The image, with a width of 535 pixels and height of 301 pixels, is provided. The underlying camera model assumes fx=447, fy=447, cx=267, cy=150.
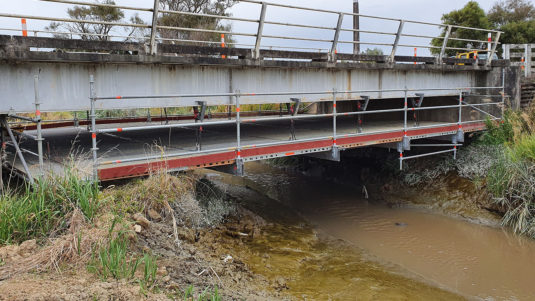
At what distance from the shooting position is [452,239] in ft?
32.9

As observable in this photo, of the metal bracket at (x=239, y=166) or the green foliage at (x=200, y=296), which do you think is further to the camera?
the metal bracket at (x=239, y=166)

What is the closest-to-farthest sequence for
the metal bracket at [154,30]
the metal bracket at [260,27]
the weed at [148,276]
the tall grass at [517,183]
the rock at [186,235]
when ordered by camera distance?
the weed at [148,276] → the rock at [186,235] → the metal bracket at [154,30] → the metal bracket at [260,27] → the tall grass at [517,183]

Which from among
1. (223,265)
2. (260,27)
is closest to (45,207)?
(223,265)

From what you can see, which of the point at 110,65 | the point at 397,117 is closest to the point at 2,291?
the point at 110,65

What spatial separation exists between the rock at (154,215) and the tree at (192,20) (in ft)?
79.8

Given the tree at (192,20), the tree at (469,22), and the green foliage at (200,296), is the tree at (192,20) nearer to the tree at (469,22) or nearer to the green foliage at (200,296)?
the tree at (469,22)

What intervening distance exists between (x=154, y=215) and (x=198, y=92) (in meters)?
2.93

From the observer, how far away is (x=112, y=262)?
16.3ft

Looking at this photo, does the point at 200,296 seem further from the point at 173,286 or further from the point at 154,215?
the point at 154,215

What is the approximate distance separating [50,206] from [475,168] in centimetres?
1057

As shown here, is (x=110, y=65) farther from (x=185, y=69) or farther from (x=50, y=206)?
(x=50, y=206)

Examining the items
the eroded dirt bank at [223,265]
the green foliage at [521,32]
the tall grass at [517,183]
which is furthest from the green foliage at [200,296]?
the green foliage at [521,32]

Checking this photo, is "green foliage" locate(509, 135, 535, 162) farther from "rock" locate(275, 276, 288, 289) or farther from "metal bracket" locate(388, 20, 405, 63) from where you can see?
"rock" locate(275, 276, 288, 289)

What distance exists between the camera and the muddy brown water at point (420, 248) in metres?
7.56
